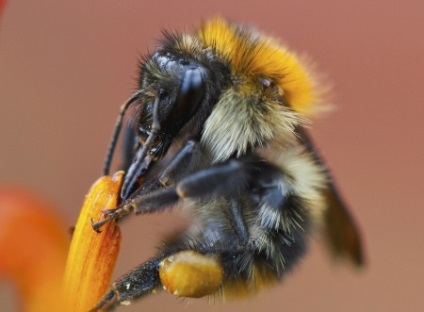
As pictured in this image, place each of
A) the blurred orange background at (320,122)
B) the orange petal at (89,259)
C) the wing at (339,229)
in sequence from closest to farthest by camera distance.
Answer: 1. the orange petal at (89,259)
2. the wing at (339,229)
3. the blurred orange background at (320,122)

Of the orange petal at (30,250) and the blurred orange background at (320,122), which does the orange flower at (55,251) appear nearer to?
the orange petal at (30,250)

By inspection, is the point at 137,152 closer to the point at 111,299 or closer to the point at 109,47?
the point at 111,299

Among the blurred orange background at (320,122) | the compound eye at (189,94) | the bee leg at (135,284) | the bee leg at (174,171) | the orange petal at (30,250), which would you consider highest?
the compound eye at (189,94)

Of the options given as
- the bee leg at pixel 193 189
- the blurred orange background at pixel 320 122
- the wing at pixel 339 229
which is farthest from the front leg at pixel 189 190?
the blurred orange background at pixel 320 122

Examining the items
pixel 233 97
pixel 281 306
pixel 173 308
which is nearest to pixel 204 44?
pixel 233 97

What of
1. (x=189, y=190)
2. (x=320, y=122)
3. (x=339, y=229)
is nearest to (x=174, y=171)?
(x=189, y=190)

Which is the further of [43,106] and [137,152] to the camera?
[43,106]
